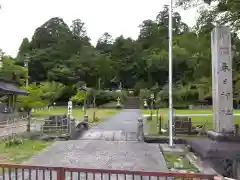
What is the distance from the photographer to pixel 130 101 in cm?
4741

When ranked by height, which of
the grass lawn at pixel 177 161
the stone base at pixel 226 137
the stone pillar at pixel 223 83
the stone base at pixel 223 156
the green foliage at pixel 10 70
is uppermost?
the green foliage at pixel 10 70

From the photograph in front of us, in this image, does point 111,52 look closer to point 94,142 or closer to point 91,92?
point 91,92

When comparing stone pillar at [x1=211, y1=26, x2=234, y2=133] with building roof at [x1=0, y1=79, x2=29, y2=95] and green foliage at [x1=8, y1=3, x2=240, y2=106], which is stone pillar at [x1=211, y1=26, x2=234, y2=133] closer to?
building roof at [x1=0, y1=79, x2=29, y2=95]

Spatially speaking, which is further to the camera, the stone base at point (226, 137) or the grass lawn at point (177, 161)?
the stone base at point (226, 137)

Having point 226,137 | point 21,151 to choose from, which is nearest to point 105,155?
point 21,151

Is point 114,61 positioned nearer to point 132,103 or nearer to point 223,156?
point 132,103

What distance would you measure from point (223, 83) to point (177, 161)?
10.3ft

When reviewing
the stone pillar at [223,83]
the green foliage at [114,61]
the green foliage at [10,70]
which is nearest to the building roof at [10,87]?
the green foliage at [10,70]

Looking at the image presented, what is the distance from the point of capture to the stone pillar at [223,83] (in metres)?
9.16

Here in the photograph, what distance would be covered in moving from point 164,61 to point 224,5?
37.4 metres

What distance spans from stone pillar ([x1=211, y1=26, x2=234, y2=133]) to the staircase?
3614 centimetres

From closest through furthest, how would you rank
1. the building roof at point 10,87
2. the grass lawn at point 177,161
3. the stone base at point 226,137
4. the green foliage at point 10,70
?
the grass lawn at point 177,161
the stone base at point 226,137
the building roof at point 10,87
the green foliage at point 10,70

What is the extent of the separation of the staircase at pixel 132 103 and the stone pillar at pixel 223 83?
36.1 meters

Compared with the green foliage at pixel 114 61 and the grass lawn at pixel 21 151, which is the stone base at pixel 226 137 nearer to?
the grass lawn at pixel 21 151
